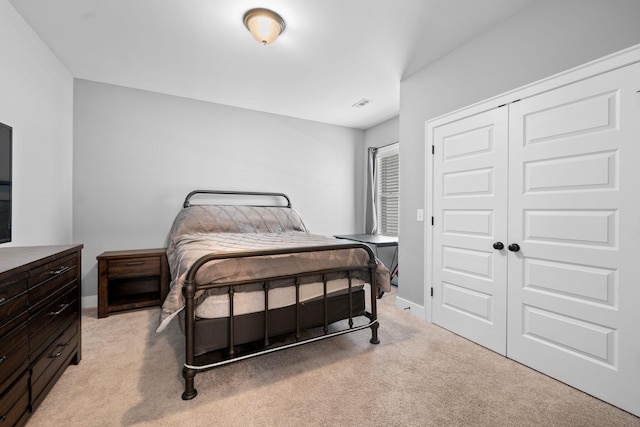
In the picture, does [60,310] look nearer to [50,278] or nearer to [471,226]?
[50,278]

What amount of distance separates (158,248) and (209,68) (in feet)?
7.15

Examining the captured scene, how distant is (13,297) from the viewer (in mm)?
1234

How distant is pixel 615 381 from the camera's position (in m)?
1.62

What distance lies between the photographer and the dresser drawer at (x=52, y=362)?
4.74 ft

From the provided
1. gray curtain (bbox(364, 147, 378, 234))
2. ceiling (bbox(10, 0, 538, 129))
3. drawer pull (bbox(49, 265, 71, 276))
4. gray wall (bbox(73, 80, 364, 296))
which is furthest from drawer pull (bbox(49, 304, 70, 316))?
gray curtain (bbox(364, 147, 378, 234))

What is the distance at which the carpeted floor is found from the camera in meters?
1.50

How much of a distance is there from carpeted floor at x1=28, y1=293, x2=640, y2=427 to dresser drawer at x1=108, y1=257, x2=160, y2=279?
763 mm

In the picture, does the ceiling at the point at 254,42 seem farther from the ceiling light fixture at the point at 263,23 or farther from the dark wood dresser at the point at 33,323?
the dark wood dresser at the point at 33,323

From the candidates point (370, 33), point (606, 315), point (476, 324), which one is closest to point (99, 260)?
point (370, 33)

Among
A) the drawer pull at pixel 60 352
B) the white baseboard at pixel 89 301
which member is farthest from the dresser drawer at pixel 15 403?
the white baseboard at pixel 89 301

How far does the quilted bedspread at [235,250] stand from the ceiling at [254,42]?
5.04 ft

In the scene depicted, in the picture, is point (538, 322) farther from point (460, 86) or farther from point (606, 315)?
point (460, 86)

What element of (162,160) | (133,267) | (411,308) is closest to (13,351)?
(133,267)

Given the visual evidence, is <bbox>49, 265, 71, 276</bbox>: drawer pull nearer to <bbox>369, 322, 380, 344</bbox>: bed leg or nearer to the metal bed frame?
the metal bed frame
